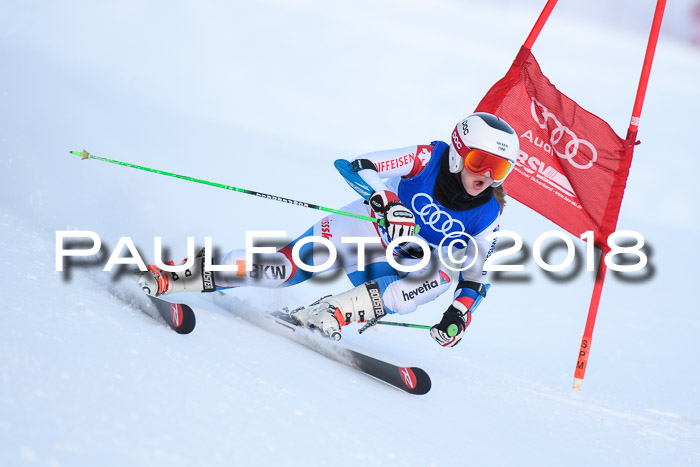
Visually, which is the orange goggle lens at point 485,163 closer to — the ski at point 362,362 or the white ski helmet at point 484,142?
the white ski helmet at point 484,142

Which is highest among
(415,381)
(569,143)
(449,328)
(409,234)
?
(569,143)

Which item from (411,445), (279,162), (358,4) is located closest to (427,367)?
(411,445)

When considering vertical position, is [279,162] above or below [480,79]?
below

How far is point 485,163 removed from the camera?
3307 millimetres

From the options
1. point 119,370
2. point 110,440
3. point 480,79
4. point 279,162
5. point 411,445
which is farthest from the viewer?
point 480,79

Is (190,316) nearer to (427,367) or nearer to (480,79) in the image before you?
(427,367)

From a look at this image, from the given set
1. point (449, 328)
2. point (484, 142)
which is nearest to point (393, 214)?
point (484, 142)

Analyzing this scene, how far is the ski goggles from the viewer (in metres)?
3.30

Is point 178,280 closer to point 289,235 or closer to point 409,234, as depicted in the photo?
point 409,234

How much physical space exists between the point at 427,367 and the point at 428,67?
11541 mm

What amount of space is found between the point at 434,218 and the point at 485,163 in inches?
16.5

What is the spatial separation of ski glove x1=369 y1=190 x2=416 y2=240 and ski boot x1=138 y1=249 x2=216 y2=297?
85cm

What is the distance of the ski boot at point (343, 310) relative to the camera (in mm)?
3338

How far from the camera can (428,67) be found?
577 inches
